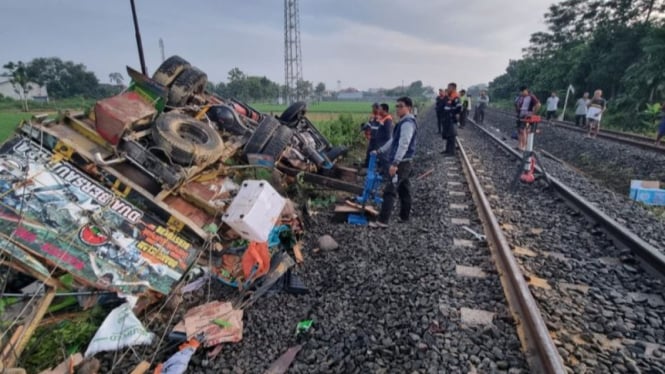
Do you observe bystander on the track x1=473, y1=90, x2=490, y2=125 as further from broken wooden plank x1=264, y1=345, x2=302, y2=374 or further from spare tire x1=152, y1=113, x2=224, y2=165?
broken wooden plank x1=264, y1=345, x2=302, y2=374

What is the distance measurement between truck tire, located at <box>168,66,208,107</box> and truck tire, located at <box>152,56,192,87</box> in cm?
8

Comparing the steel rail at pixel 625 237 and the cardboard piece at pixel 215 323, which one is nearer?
the cardboard piece at pixel 215 323

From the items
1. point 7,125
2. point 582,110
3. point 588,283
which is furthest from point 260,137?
point 7,125

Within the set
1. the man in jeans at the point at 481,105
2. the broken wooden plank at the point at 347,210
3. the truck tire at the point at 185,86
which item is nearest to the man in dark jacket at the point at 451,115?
the broken wooden plank at the point at 347,210

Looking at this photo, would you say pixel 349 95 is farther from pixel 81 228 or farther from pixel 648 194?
pixel 81 228

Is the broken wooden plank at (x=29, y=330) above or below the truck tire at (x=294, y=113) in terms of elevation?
below

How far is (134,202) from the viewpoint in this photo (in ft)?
11.5

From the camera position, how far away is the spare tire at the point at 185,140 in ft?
13.5

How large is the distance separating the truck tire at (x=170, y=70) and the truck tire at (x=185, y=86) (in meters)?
0.08

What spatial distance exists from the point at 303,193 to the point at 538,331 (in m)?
3.85

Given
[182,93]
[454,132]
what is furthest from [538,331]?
[454,132]

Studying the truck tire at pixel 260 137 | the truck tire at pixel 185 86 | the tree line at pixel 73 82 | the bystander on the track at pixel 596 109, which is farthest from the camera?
the tree line at pixel 73 82

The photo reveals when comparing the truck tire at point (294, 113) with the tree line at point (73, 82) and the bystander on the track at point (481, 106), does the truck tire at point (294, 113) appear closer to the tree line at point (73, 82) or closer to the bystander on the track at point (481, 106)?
the bystander on the track at point (481, 106)

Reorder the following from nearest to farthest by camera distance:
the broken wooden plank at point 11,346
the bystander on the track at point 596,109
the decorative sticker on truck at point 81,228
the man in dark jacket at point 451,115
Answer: the broken wooden plank at point 11,346
the decorative sticker on truck at point 81,228
the man in dark jacket at point 451,115
the bystander on the track at point 596,109
